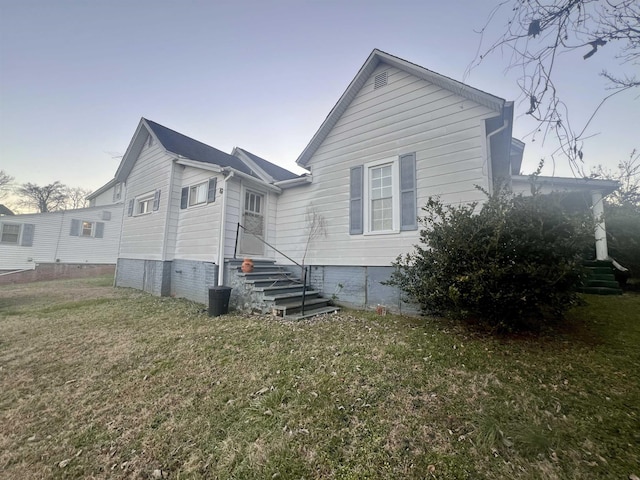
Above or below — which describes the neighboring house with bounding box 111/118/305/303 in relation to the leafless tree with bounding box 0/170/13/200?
below

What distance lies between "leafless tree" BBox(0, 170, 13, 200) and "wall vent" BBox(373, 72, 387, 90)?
37.7m

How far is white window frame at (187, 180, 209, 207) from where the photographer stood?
349 inches

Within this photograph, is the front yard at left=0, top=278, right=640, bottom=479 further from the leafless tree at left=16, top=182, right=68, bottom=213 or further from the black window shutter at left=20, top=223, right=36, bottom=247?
the leafless tree at left=16, top=182, right=68, bottom=213

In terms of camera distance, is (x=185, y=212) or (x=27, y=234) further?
(x=27, y=234)

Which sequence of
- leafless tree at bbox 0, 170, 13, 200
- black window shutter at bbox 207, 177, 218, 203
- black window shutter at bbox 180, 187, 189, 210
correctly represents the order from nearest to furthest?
black window shutter at bbox 207, 177, 218, 203
black window shutter at bbox 180, 187, 189, 210
leafless tree at bbox 0, 170, 13, 200

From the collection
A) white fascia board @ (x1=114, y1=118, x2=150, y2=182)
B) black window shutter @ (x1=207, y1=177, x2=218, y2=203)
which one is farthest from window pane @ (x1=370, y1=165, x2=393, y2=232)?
white fascia board @ (x1=114, y1=118, x2=150, y2=182)

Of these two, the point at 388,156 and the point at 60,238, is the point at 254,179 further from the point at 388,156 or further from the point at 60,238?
the point at 60,238

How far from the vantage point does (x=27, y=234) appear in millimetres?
16234

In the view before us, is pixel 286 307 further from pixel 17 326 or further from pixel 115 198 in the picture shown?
pixel 115 198

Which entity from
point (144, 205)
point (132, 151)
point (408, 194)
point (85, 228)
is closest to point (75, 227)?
point (85, 228)

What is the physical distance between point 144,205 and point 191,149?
3.21 m

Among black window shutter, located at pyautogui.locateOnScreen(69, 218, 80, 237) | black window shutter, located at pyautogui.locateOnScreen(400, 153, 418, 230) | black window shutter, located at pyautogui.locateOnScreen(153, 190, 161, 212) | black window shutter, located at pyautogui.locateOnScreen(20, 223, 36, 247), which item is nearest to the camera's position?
black window shutter, located at pyautogui.locateOnScreen(400, 153, 418, 230)

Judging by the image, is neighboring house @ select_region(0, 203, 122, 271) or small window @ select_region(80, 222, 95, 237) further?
small window @ select_region(80, 222, 95, 237)

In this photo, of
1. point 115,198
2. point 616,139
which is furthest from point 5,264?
point 616,139
